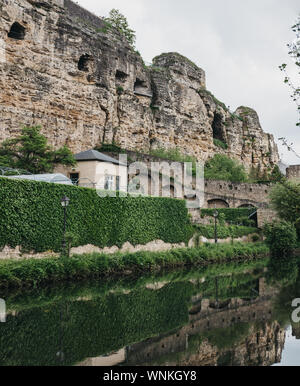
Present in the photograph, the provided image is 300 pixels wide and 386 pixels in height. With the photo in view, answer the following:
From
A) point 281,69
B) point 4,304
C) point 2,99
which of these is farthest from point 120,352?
point 2,99

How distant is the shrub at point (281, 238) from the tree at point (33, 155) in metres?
14.4

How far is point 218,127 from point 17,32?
92.0 feet

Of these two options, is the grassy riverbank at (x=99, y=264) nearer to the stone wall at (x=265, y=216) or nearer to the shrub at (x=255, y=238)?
the shrub at (x=255, y=238)

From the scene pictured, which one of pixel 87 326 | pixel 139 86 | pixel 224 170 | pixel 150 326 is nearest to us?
pixel 87 326

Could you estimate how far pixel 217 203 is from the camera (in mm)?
38500

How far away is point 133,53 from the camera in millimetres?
37938

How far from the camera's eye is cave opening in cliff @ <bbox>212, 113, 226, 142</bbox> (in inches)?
1972

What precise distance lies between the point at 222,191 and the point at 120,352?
3379cm

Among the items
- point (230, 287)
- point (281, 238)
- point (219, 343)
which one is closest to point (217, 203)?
point (281, 238)

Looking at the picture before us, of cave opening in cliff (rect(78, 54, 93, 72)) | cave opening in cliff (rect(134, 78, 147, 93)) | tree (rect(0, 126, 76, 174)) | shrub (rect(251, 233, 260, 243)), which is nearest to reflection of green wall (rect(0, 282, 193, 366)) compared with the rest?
tree (rect(0, 126, 76, 174))

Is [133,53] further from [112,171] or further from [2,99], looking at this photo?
[112,171]

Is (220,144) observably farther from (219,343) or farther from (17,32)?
(219,343)

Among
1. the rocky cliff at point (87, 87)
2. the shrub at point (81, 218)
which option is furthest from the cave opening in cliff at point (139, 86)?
the shrub at point (81, 218)

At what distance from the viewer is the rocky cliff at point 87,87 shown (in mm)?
28297
